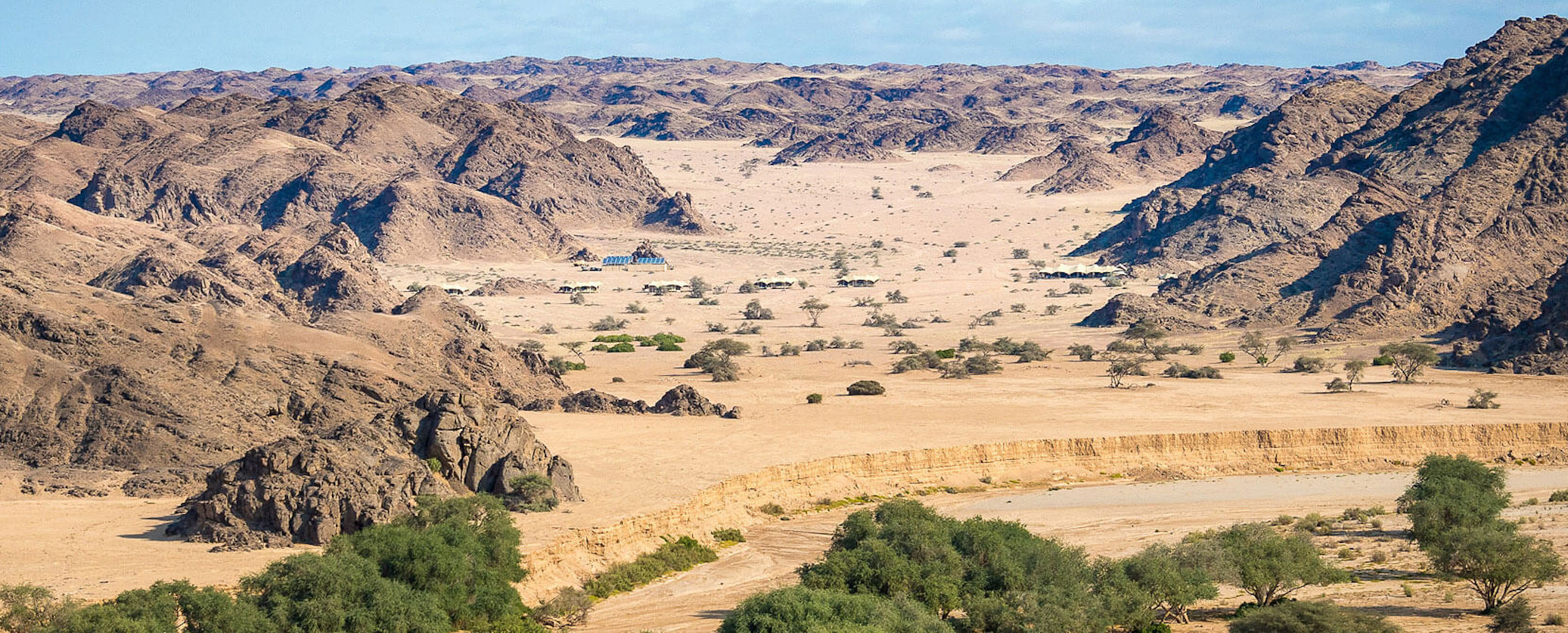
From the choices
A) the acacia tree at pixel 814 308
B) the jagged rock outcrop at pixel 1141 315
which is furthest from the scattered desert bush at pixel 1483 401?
the acacia tree at pixel 814 308

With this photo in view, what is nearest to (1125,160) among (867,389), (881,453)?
(867,389)

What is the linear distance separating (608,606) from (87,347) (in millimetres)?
16275

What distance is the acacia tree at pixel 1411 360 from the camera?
184 feet

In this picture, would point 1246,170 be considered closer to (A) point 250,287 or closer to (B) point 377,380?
(A) point 250,287

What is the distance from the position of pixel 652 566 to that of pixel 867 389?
71.2 ft

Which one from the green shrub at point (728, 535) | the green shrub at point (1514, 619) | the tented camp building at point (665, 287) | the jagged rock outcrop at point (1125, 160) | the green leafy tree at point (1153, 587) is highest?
the jagged rock outcrop at point (1125, 160)

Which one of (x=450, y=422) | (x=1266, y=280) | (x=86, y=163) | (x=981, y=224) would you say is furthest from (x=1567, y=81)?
(x=86, y=163)

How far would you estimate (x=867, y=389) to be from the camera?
173 ft

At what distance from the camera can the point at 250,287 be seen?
57.4 metres

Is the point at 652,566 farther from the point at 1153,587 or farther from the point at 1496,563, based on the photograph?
the point at 1496,563

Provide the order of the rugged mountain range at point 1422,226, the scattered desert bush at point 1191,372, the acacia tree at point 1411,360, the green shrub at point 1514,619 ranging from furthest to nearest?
1. the rugged mountain range at point 1422,226
2. the scattered desert bush at point 1191,372
3. the acacia tree at point 1411,360
4. the green shrub at point 1514,619

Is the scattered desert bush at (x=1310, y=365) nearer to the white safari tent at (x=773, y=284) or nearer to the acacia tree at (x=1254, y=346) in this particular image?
the acacia tree at (x=1254, y=346)

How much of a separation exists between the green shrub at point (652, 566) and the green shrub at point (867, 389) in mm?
19216

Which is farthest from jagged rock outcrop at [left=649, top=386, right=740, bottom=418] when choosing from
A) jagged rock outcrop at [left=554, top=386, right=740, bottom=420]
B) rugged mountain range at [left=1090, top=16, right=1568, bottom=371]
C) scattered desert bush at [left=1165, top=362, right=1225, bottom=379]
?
rugged mountain range at [left=1090, top=16, right=1568, bottom=371]
